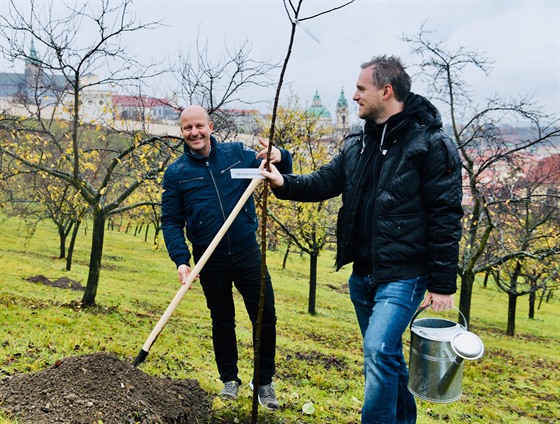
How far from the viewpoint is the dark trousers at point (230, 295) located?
149 inches

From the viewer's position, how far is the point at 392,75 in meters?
2.95

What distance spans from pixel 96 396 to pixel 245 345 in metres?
5.24

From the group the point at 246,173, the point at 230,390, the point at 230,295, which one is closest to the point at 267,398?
the point at 230,390

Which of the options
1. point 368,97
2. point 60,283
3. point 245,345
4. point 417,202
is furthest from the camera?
point 60,283

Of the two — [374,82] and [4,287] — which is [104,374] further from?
[4,287]

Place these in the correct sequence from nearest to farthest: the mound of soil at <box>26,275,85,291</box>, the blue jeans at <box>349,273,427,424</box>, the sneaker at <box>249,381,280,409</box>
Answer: the blue jeans at <box>349,273,427,424</box> → the sneaker at <box>249,381,280,409</box> → the mound of soil at <box>26,275,85,291</box>

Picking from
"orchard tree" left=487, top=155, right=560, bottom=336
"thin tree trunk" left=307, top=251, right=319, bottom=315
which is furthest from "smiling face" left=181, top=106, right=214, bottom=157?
"thin tree trunk" left=307, top=251, right=319, bottom=315

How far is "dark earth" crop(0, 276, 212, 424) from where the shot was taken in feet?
9.97

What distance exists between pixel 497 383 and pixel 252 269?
25.2 ft

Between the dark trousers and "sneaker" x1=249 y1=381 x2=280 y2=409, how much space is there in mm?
60

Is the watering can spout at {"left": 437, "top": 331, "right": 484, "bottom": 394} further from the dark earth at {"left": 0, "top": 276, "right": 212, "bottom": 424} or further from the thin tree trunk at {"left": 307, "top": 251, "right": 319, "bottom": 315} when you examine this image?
the thin tree trunk at {"left": 307, "top": 251, "right": 319, "bottom": 315}

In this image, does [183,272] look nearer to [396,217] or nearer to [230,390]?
[230,390]

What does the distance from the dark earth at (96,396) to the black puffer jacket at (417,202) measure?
1.78m

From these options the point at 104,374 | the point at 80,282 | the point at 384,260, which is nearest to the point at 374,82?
the point at 384,260
